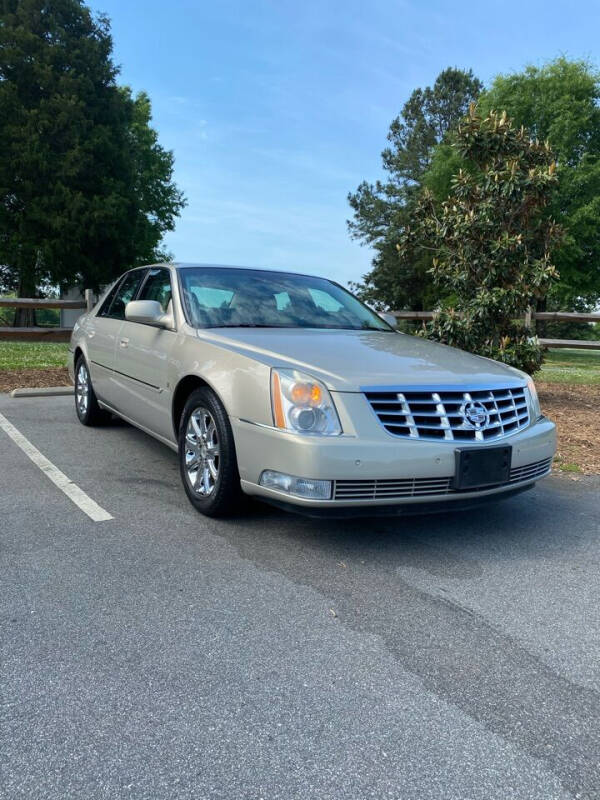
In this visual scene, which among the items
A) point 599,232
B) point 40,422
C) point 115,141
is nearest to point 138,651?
point 40,422

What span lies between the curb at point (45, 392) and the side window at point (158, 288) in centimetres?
358

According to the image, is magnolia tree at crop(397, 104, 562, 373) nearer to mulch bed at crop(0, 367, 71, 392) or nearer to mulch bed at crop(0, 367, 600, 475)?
mulch bed at crop(0, 367, 600, 475)

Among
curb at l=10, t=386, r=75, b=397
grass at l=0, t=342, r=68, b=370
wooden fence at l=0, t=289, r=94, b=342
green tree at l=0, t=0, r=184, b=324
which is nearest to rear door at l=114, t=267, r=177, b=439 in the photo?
curb at l=10, t=386, r=75, b=397

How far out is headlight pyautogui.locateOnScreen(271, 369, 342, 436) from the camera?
3203 mm

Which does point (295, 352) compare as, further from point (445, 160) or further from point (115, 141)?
point (445, 160)

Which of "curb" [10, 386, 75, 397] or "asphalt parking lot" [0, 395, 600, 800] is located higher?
"curb" [10, 386, 75, 397]

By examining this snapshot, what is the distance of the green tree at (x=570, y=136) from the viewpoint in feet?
87.9

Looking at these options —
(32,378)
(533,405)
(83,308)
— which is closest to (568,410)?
(533,405)

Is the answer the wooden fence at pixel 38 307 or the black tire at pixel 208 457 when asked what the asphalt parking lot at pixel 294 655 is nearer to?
the black tire at pixel 208 457

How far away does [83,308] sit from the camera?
18.7m

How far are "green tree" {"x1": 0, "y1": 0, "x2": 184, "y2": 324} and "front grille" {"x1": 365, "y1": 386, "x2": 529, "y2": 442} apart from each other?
873 inches

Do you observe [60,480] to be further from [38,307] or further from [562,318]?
[38,307]

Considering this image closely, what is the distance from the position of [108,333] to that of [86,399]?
100 centimetres

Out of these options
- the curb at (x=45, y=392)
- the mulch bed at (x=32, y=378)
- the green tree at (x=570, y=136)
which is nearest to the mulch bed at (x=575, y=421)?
the curb at (x=45, y=392)
